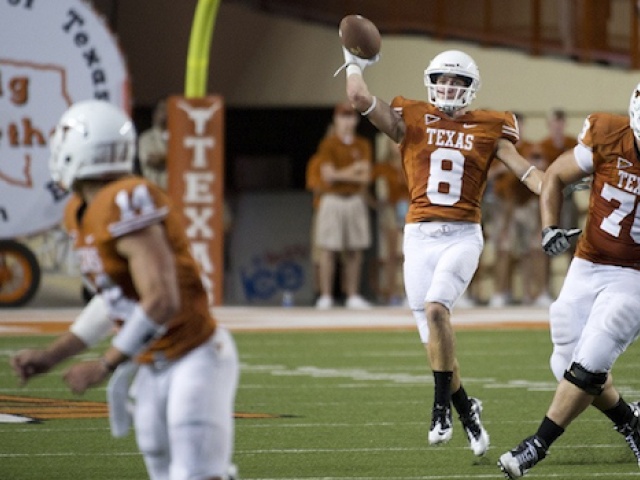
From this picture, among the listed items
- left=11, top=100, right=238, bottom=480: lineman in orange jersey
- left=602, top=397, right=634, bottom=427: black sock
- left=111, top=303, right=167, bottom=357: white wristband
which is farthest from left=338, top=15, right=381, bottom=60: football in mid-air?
left=111, top=303, right=167, bottom=357: white wristband

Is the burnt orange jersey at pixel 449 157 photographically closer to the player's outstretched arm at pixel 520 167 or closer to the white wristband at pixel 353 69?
the player's outstretched arm at pixel 520 167

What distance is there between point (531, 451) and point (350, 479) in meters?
0.69

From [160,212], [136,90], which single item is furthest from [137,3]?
[160,212]

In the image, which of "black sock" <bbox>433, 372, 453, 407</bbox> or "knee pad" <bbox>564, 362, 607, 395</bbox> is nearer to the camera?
"knee pad" <bbox>564, 362, 607, 395</bbox>

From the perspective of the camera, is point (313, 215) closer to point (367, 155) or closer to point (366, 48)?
point (367, 155)

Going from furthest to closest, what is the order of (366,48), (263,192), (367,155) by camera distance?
(263,192) < (367,155) < (366,48)

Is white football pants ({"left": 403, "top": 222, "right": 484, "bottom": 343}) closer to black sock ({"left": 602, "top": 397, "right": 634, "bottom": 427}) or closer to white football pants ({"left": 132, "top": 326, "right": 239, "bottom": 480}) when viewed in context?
black sock ({"left": 602, "top": 397, "right": 634, "bottom": 427})

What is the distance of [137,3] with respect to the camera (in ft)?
59.2

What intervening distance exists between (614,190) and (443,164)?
1345 mm

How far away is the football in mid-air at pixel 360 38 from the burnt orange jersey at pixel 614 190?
1591 mm

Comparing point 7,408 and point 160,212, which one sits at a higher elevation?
point 160,212

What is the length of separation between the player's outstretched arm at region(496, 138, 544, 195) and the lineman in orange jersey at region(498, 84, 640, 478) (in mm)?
582

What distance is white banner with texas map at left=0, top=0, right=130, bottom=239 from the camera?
15.0 metres

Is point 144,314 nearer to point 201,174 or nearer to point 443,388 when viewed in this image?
point 443,388
